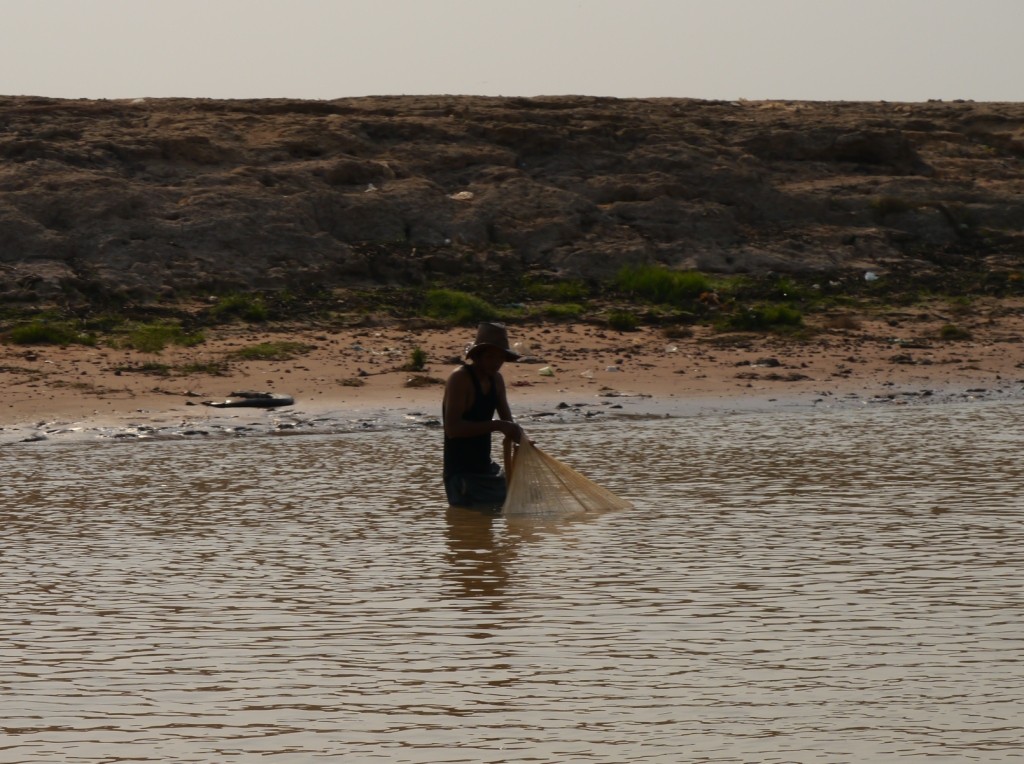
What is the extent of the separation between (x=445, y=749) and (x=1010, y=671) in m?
2.01

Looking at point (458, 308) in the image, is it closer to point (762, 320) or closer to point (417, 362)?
point (417, 362)

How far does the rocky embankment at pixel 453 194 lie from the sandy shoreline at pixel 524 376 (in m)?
2.47

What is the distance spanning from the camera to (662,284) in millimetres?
18031

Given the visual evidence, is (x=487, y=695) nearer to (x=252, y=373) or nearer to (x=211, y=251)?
(x=252, y=373)

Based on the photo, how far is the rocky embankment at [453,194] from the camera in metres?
17.6

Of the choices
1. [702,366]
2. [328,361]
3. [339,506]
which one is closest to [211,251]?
[328,361]

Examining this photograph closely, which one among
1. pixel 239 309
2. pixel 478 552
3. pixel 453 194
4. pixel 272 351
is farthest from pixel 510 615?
pixel 453 194

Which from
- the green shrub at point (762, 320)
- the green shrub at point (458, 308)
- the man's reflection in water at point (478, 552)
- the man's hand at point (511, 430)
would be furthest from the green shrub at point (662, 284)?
the man's hand at point (511, 430)

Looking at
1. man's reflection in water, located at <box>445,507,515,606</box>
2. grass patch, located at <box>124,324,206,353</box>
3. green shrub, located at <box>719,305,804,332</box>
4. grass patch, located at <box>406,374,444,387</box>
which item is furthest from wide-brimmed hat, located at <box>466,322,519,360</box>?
green shrub, located at <box>719,305,804,332</box>

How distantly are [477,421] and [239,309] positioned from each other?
26.6 ft

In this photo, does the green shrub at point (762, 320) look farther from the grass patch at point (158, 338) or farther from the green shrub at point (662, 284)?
the grass patch at point (158, 338)

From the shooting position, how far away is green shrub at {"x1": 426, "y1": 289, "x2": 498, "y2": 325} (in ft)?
54.0

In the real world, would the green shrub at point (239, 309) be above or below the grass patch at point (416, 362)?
above

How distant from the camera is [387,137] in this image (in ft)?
70.4
